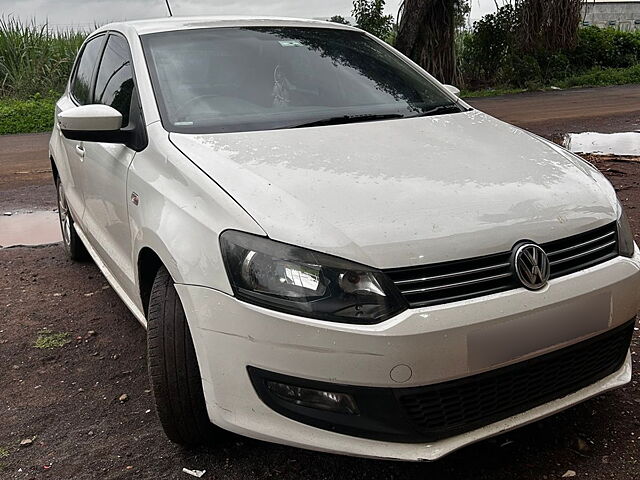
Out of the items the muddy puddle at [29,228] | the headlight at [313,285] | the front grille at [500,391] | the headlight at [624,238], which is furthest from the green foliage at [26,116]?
the front grille at [500,391]

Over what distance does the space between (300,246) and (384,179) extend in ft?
1.57

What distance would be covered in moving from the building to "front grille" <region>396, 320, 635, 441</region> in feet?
68.0

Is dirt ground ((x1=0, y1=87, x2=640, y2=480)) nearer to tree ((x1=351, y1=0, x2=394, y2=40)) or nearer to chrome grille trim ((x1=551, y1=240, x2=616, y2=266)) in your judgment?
chrome grille trim ((x1=551, y1=240, x2=616, y2=266))

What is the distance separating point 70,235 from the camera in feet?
15.7

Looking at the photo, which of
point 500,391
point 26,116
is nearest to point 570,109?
point 26,116

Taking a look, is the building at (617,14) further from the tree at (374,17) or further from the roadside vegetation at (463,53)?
the tree at (374,17)

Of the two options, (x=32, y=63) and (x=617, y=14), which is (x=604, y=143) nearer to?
(x=32, y=63)

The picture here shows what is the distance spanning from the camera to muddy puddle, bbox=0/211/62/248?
Result: 18.1ft

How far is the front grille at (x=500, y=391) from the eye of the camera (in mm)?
2123

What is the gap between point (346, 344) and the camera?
202cm

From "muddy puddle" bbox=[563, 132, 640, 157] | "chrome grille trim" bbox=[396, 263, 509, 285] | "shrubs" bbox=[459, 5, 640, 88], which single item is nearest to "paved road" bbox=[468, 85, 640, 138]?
"muddy puddle" bbox=[563, 132, 640, 157]

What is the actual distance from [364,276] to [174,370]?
77 centimetres

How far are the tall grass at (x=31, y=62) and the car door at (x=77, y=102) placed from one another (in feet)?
33.1

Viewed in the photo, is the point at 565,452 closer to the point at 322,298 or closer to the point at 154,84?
the point at 322,298
